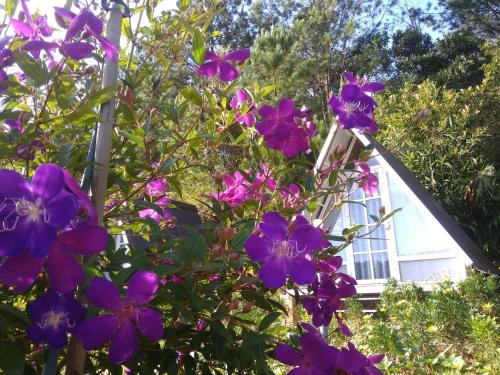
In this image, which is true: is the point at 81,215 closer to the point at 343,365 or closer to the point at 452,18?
the point at 343,365

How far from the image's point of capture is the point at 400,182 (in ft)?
20.4

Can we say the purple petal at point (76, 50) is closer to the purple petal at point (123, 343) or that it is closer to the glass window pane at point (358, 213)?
the purple petal at point (123, 343)

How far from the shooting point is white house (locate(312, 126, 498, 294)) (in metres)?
5.84

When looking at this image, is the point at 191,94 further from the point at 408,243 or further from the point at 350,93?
the point at 408,243

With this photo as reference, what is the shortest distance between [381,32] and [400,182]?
12.8 meters

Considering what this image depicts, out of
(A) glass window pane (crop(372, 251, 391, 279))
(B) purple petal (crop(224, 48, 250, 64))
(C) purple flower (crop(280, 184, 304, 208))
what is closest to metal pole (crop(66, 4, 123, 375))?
(B) purple petal (crop(224, 48, 250, 64))

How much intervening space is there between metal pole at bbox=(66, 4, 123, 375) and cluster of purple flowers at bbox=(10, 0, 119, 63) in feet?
0.13

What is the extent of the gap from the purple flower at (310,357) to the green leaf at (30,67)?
499 mm

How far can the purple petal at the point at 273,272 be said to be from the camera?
24.7 inches

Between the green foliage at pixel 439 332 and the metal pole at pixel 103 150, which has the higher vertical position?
the metal pole at pixel 103 150

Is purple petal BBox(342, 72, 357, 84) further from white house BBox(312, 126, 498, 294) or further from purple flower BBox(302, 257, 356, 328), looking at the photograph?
white house BBox(312, 126, 498, 294)

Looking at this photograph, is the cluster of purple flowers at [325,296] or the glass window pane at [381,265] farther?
→ the glass window pane at [381,265]

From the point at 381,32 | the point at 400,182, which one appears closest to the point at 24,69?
the point at 400,182

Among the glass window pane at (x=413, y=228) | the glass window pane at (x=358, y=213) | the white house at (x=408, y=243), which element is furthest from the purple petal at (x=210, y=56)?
the glass window pane at (x=358, y=213)
